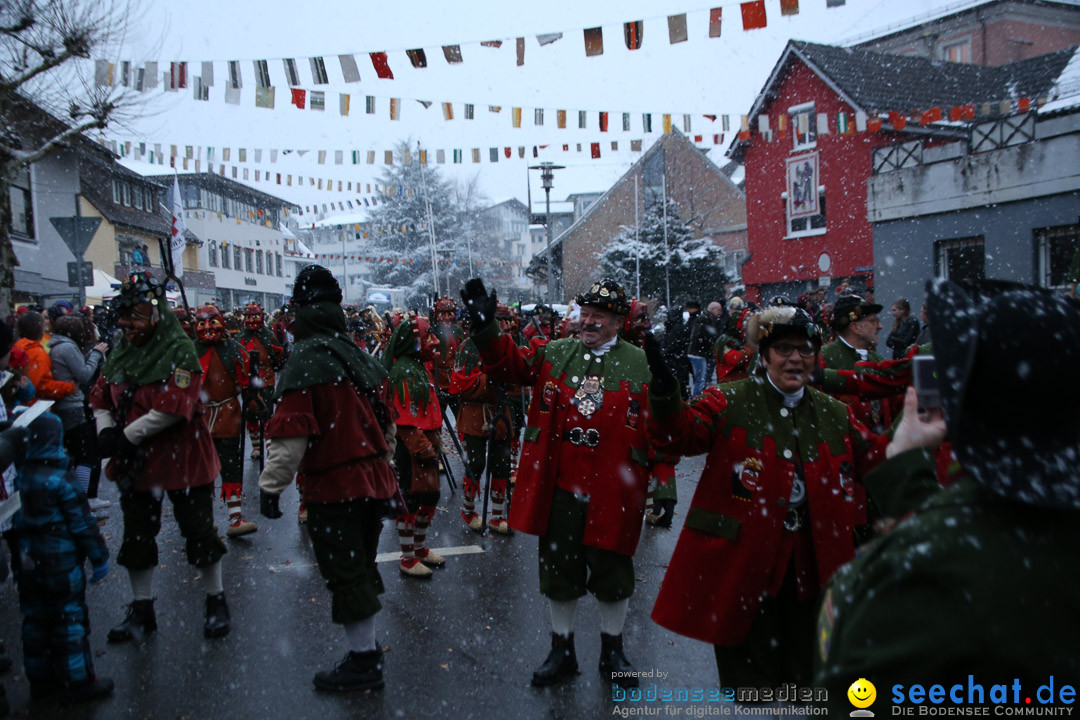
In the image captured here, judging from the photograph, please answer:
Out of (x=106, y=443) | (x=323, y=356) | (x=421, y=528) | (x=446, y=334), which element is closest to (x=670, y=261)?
(x=446, y=334)

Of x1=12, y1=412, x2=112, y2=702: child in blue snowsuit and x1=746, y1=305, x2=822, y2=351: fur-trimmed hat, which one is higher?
x1=746, y1=305, x2=822, y2=351: fur-trimmed hat

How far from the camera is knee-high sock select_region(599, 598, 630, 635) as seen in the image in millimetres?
4012

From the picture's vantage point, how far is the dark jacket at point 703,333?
1279 cm

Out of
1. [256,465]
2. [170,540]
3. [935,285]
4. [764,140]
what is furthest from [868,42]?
[935,285]

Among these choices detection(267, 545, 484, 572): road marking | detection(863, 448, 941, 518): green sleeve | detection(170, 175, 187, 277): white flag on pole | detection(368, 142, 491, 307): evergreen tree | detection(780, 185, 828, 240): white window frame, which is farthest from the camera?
detection(368, 142, 491, 307): evergreen tree

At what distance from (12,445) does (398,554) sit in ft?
11.2

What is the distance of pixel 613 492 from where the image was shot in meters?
3.94

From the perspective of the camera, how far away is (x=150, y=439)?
457cm

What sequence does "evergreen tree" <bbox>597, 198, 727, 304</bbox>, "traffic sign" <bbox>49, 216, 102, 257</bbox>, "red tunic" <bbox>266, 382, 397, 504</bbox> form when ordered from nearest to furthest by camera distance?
"red tunic" <bbox>266, 382, 397, 504</bbox>
"traffic sign" <bbox>49, 216, 102, 257</bbox>
"evergreen tree" <bbox>597, 198, 727, 304</bbox>

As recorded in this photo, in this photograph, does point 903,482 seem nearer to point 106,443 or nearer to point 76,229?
point 106,443

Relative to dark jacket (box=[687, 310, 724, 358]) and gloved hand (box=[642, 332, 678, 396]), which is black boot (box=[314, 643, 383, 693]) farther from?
dark jacket (box=[687, 310, 724, 358])

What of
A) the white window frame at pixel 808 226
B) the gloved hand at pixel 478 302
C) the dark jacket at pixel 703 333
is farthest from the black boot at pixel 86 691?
the white window frame at pixel 808 226

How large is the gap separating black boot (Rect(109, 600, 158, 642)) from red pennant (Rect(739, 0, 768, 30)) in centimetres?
865

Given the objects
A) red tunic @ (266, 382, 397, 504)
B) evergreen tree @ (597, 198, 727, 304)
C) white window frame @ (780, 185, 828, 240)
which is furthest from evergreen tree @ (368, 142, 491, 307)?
red tunic @ (266, 382, 397, 504)
